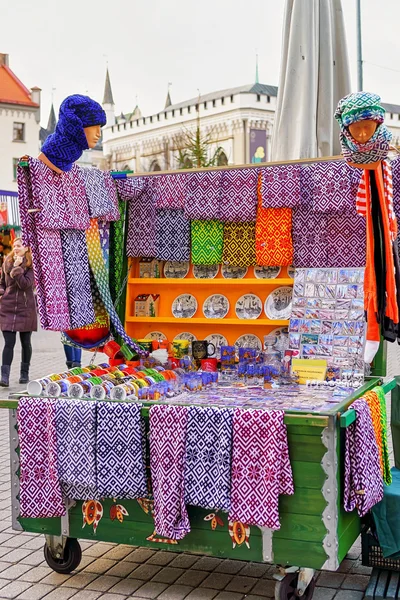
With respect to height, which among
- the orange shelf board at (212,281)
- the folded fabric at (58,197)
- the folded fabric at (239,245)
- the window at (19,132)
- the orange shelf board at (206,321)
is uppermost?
the window at (19,132)

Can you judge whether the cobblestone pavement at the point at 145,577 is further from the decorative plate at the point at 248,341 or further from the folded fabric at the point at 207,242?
the folded fabric at the point at 207,242

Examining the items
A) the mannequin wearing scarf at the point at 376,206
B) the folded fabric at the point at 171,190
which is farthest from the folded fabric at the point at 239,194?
the mannequin wearing scarf at the point at 376,206

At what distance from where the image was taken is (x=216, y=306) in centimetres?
507

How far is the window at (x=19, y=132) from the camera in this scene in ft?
145

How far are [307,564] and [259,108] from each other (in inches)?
1947

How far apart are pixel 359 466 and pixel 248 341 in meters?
1.65

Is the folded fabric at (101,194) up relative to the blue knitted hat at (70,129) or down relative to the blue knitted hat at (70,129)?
down

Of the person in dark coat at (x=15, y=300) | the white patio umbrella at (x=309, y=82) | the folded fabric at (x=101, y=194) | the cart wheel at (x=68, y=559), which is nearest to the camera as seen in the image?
the cart wheel at (x=68, y=559)

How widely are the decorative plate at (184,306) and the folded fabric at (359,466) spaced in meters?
1.78

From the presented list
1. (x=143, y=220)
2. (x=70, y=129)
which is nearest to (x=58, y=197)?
(x=70, y=129)

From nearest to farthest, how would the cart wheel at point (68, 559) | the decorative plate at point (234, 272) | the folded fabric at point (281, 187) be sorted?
1. the cart wheel at point (68, 559)
2. the folded fabric at point (281, 187)
3. the decorative plate at point (234, 272)

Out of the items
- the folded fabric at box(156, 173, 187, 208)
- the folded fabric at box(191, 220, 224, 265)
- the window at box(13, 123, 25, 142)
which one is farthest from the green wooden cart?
the window at box(13, 123, 25, 142)

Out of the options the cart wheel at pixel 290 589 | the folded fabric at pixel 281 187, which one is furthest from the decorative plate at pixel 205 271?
the cart wheel at pixel 290 589

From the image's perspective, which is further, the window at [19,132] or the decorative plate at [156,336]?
the window at [19,132]
